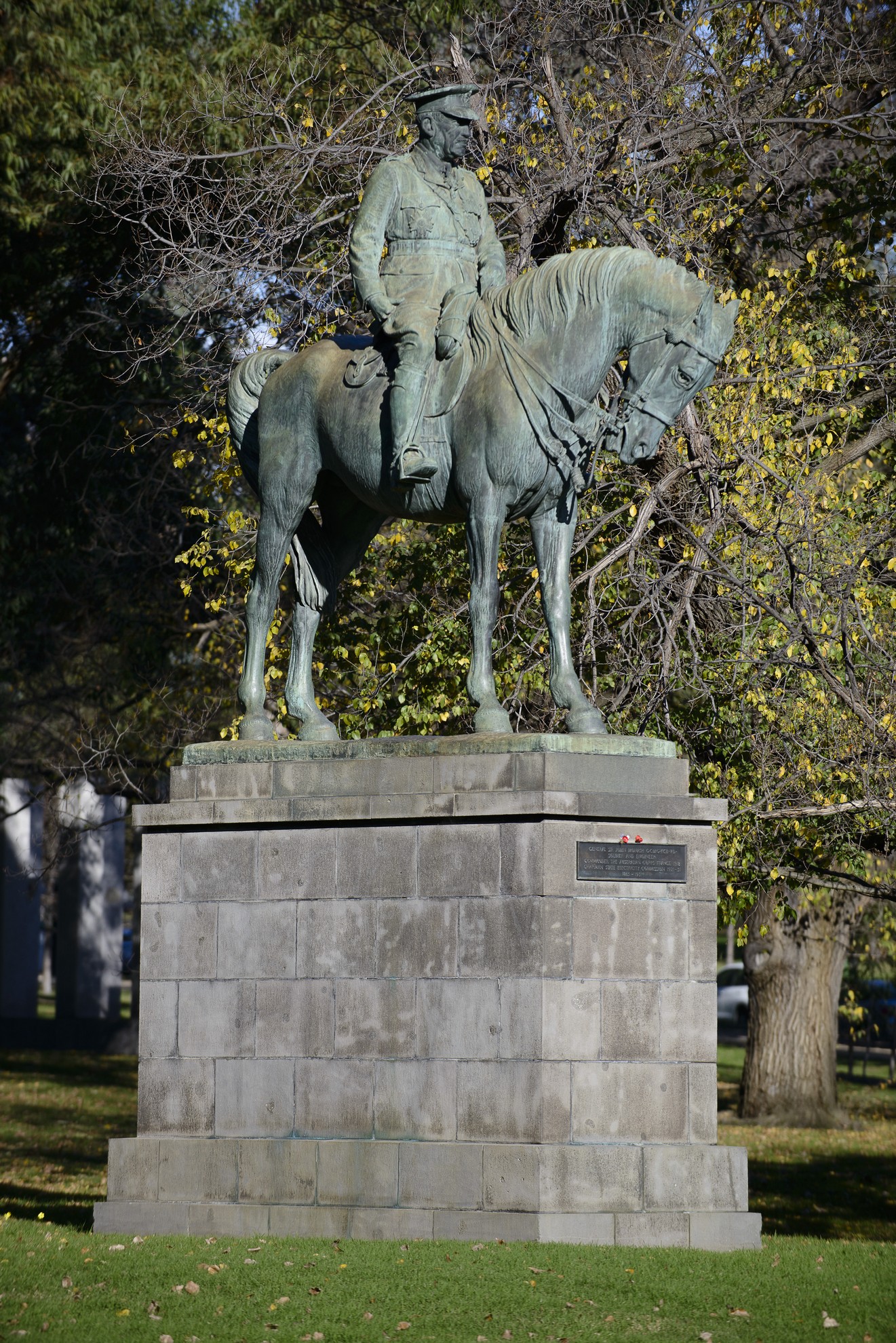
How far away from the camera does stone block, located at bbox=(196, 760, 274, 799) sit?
10.9 m

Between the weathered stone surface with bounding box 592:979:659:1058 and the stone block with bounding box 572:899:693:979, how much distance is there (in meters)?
0.06

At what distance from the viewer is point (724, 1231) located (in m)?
9.91

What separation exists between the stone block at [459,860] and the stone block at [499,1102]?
2.90 feet

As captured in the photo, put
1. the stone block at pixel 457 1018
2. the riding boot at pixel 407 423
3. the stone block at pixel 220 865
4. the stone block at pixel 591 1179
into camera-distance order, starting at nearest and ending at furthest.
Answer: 1. the stone block at pixel 591 1179
2. the stone block at pixel 457 1018
3. the riding boot at pixel 407 423
4. the stone block at pixel 220 865

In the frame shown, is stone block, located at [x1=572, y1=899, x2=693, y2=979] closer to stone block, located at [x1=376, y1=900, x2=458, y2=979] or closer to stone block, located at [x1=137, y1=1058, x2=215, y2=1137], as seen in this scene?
stone block, located at [x1=376, y1=900, x2=458, y2=979]

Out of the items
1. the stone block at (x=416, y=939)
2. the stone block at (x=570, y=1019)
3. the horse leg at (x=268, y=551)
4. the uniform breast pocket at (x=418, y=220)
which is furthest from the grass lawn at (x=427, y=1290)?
the uniform breast pocket at (x=418, y=220)

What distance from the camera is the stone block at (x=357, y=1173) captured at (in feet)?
32.8

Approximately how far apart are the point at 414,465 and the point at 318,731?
6.04ft

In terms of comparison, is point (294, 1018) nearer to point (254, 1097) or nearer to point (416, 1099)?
point (254, 1097)

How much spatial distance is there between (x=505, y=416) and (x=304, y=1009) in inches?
132

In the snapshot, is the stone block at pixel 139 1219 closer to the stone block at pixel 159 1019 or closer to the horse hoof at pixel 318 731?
the stone block at pixel 159 1019

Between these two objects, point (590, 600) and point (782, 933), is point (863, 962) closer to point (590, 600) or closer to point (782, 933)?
point (782, 933)

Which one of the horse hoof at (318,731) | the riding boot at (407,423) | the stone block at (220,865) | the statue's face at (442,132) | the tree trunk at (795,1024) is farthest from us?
the tree trunk at (795,1024)

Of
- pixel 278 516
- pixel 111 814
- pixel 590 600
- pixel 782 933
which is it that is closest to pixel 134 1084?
pixel 111 814
